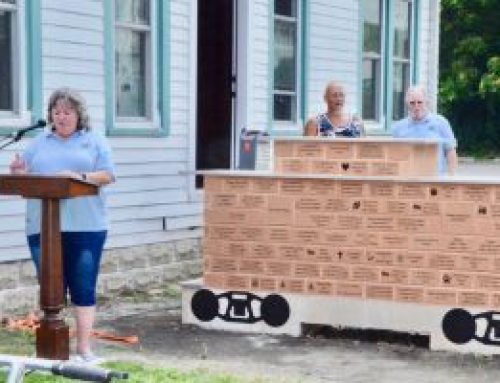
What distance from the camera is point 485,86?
3578 centimetres

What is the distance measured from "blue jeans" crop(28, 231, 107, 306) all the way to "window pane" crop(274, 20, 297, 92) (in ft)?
20.1

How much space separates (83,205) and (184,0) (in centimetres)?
462

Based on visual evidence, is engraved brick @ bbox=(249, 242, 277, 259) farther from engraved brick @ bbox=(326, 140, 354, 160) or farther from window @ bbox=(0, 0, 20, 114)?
window @ bbox=(0, 0, 20, 114)

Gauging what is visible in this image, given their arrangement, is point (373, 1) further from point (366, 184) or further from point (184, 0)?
point (366, 184)

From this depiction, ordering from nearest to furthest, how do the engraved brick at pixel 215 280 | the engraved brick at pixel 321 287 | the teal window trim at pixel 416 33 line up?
1. the engraved brick at pixel 321 287
2. the engraved brick at pixel 215 280
3. the teal window trim at pixel 416 33

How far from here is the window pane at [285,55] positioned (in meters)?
11.7

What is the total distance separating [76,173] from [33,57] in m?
2.63

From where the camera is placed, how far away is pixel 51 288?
5.65 m

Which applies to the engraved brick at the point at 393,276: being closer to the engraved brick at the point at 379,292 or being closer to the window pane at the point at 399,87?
the engraved brick at the point at 379,292

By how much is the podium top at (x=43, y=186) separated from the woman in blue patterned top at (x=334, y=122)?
10.6ft

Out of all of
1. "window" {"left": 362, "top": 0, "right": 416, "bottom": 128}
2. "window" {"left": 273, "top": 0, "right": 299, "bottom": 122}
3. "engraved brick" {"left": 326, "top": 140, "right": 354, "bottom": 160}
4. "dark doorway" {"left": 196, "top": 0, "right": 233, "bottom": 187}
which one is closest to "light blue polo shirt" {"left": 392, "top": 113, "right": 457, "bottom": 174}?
"engraved brick" {"left": 326, "top": 140, "right": 354, "bottom": 160}

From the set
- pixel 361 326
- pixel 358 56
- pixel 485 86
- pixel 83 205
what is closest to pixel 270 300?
pixel 361 326

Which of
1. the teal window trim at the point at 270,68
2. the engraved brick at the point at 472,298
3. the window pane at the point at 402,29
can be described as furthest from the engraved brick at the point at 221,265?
the window pane at the point at 402,29

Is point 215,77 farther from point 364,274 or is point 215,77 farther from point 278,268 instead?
point 364,274
